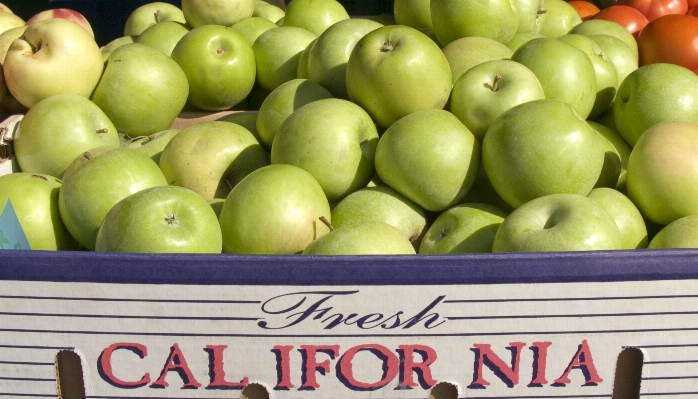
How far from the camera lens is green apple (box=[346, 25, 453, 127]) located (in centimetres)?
169

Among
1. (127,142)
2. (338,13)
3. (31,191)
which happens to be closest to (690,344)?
(31,191)

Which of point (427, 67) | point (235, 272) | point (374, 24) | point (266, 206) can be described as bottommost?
point (235, 272)

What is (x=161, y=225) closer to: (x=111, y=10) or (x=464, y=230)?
(x=464, y=230)

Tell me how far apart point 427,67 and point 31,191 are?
1104 mm

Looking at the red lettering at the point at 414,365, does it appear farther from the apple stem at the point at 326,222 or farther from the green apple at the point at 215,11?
the green apple at the point at 215,11

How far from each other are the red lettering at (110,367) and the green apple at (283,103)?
92 centimetres

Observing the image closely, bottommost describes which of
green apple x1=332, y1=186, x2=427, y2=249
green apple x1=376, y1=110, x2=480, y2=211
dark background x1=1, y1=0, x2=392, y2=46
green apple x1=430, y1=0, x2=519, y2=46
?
green apple x1=332, y1=186, x2=427, y2=249

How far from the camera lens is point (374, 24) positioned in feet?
7.10

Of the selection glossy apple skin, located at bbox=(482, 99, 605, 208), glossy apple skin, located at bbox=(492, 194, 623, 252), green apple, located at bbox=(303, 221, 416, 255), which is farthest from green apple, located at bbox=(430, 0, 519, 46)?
green apple, located at bbox=(303, 221, 416, 255)

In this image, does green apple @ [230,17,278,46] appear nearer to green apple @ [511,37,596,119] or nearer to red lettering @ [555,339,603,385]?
green apple @ [511,37,596,119]

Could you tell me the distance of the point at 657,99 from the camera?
1756 mm

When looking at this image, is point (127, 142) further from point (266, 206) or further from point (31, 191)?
point (266, 206)

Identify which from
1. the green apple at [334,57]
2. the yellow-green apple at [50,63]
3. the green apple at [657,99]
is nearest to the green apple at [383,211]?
the green apple at [334,57]

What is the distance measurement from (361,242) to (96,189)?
68cm
